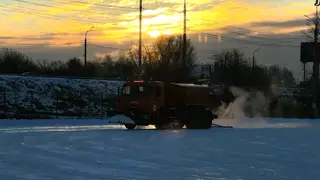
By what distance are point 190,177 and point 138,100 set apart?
16.9 meters

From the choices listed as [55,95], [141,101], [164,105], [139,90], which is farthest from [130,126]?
[55,95]

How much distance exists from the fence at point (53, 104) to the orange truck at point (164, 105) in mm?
14551

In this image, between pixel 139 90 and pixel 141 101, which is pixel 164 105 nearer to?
pixel 141 101

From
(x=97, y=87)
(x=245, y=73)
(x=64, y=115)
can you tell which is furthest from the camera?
(x=245, y=73)

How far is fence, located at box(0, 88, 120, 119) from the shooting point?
45.0 metres

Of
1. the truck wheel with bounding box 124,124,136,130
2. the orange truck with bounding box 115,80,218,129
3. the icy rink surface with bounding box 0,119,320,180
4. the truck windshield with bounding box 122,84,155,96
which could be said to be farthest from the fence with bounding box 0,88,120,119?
the icy rink surface with bounding box 0,119,320,180

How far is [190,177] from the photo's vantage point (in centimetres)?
1163

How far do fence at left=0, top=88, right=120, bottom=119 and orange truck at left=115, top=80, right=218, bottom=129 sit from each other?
14.6m

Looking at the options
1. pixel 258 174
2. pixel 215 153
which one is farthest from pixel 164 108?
pixel 258 174

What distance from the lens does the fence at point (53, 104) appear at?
4497 cm

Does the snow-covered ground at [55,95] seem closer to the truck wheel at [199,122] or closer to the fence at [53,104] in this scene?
the fence at [53,104]

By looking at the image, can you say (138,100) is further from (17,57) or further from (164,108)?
(17,57)

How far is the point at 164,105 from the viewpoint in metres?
28.8

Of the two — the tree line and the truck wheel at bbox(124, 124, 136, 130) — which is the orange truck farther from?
the tree line
